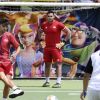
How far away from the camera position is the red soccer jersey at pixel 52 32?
11875 mm

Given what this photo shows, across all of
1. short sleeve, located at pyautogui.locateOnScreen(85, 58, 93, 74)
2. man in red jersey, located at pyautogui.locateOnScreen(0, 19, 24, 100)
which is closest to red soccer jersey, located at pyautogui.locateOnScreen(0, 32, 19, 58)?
man in red jersey, located at pyautogui.locateOnScreen(0, 19, 24, 100)

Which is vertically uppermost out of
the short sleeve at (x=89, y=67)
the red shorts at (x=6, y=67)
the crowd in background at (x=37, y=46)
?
the short sleeve at (x=89, y=67)

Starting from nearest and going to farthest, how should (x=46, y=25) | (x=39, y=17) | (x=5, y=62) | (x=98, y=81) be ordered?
1. (x=98, y=81)
2. (x=5, y=62)
3. (x=46, y=25)
4. (x=39, y=17)

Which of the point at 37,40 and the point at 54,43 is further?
the point at 37,40

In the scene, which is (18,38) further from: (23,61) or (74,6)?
(74,6)

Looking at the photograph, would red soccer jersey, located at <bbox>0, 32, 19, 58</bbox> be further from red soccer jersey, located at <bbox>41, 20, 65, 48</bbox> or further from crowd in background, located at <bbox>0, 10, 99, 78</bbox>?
crowd in background, located at <bbox>0, 10, 99, 78</bbox>

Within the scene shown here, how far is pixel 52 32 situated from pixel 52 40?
0.21 metres

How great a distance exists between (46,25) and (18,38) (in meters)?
1.89

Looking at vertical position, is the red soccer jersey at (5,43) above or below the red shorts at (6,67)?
above

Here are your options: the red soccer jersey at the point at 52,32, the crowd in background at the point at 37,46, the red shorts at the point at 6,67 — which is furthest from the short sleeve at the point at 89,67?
the crowd in background at the point at 37,46

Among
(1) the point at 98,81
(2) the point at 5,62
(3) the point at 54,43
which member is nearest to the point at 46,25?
(3) the point at 54,43

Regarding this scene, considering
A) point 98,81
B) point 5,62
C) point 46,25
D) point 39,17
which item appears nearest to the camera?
point 98,81

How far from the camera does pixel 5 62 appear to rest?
8.79m

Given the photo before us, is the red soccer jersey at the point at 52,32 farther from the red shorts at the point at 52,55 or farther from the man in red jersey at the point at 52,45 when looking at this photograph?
the red shorts at the point at 52,55
